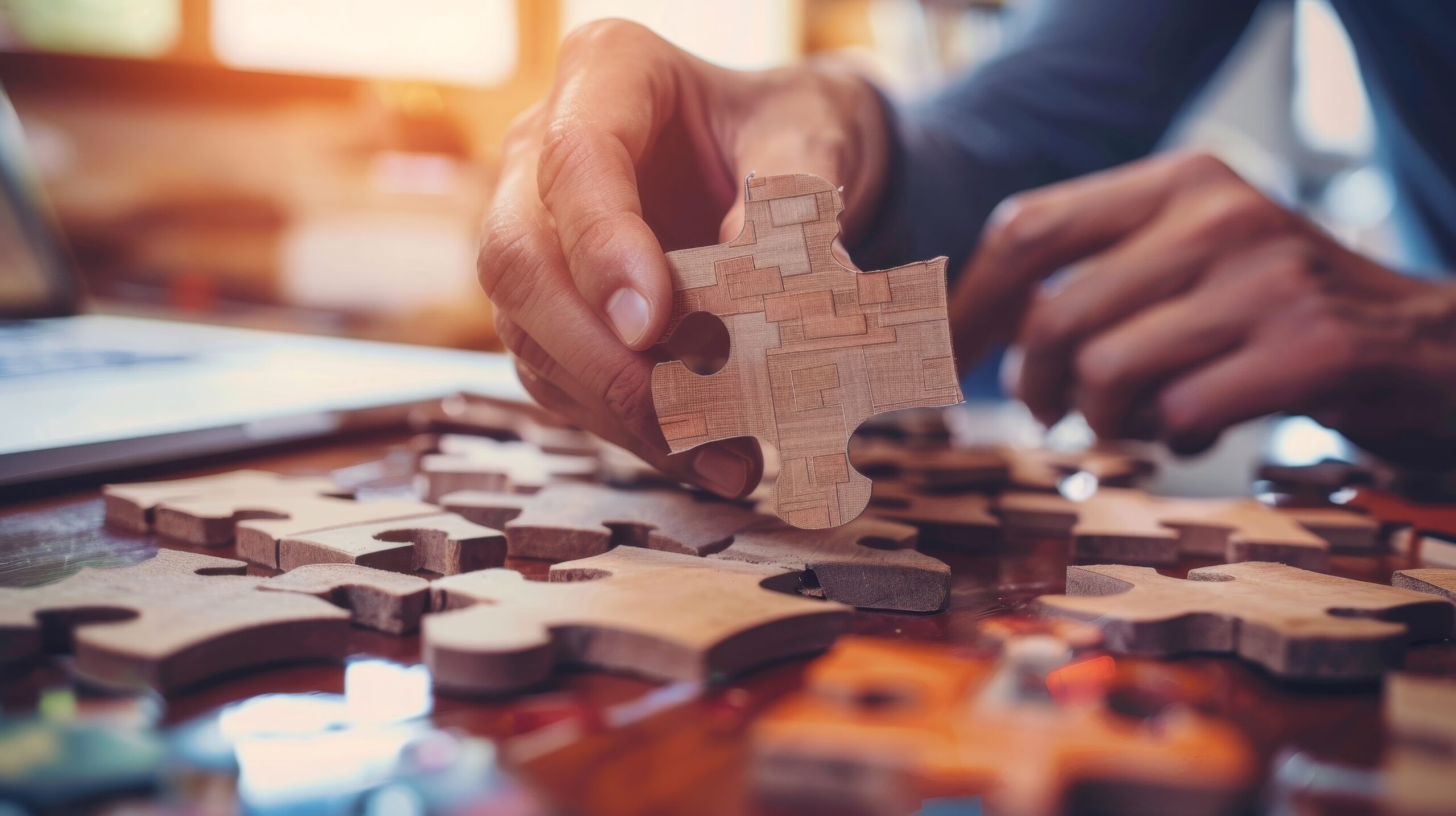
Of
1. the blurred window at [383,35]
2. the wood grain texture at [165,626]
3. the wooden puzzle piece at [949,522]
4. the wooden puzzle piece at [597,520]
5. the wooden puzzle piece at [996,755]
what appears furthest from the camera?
the blurred window at [383,35]

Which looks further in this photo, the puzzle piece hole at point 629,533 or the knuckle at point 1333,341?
the knuckle at point 1333,341

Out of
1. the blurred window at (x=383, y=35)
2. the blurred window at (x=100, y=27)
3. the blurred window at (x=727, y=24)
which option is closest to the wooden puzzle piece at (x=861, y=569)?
the blurred window at (x=727, y=24)

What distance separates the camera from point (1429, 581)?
0.88 meters

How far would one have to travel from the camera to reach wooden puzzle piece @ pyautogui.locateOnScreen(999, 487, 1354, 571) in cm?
102

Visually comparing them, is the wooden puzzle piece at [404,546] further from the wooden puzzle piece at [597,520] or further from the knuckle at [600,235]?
the knuckle at [600,235]

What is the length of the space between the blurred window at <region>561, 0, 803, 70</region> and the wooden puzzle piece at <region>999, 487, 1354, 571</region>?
11.6ft

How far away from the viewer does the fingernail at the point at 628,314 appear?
851 millimetres

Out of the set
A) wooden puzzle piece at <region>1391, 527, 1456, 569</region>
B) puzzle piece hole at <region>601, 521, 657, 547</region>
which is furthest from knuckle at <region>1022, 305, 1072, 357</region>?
puzzle piece hole at <region>601, 521, 657, 547</region>

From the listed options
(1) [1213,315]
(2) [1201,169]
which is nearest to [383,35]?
(2) [1201,169]

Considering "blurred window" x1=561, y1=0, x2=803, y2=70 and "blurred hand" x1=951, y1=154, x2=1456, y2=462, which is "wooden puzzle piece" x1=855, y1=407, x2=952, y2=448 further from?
"blurred window" x1=561, y1=0, x2=803, y2=70

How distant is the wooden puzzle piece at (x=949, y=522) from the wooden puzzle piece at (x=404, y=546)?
1.37 feet

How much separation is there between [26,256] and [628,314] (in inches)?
74.6

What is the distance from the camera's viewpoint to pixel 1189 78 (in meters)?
2.43

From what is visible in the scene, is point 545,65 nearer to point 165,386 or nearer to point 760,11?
point 760,11
